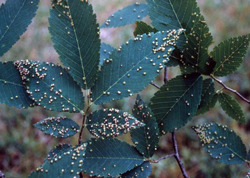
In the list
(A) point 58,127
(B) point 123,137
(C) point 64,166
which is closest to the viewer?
(C) point 64,166

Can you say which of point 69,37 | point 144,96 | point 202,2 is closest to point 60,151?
point 69,37

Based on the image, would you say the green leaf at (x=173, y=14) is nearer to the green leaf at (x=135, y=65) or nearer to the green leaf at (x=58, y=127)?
the green leaf at (x=135, y=65)

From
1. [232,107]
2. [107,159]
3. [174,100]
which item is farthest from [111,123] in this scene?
[232,107]

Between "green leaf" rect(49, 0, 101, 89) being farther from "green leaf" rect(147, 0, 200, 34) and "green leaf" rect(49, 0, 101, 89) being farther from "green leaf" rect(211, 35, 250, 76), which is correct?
"green leaf" rect(211, 35, 250, 76)

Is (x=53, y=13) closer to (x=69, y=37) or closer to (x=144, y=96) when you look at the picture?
(x=69, y=37)

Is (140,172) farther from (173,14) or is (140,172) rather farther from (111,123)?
(173,14)

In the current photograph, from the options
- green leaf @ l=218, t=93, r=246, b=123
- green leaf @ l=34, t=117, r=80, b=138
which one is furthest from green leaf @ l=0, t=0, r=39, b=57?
green leaf @ l=218, t=93, r=246, b=123

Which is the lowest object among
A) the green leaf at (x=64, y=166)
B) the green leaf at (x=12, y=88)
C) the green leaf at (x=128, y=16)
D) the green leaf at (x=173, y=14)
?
the green leaf at (x=64, y=166)

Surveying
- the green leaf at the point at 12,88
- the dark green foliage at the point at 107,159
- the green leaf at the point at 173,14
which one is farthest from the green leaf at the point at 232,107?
the green leaf at the point at 12,88
